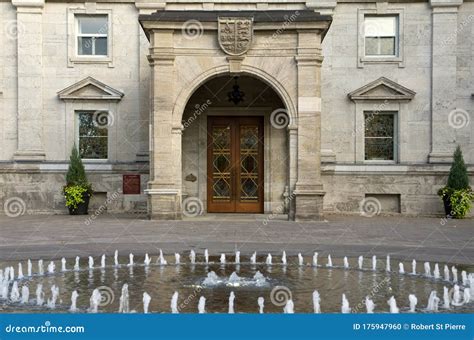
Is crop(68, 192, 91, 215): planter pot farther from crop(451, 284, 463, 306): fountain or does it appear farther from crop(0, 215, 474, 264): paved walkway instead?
crop(451, 284, 463, 306): fountain

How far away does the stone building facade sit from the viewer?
2623 centimetres

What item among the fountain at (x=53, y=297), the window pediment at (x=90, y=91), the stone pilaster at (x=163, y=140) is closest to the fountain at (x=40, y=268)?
the fountain at (x=53, y=297)

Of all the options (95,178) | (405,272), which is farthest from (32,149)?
(405,272)

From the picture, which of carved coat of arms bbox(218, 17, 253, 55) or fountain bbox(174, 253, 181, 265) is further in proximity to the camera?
carved coat of arms bbox(218, 17, 253, 55)

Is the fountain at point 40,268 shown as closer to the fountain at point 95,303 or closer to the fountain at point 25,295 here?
the fountain at point 25,295

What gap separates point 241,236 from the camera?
1853cm

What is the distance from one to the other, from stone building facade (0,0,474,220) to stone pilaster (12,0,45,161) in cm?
3

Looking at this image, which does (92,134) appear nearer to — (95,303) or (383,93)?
(383,93)

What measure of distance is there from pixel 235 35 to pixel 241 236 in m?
6.84

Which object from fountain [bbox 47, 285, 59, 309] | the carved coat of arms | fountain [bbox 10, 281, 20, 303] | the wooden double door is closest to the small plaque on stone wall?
the wooden double door

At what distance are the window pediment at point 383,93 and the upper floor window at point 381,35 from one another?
1139mm

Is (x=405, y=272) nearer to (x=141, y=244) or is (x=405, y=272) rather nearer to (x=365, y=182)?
(x=141, y=244)

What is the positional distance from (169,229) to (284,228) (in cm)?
303

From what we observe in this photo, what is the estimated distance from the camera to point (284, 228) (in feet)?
67.3
